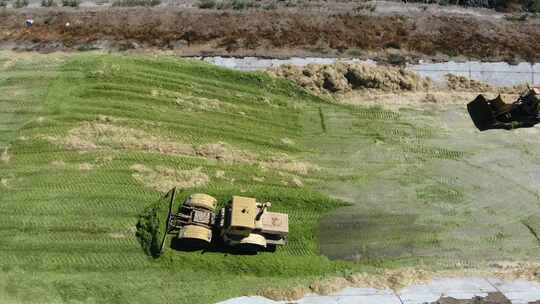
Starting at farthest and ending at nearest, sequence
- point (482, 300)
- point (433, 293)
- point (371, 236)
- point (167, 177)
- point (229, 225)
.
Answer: point (167, 177)
point (371, 236)
point (433, 293)
point (482, 300)
point (229, 225)

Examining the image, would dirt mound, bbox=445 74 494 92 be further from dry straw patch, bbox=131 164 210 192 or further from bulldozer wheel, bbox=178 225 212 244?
bulldozer wheel, bbox=178 225 212 244

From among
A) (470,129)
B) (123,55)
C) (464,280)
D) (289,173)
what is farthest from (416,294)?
(123,55)

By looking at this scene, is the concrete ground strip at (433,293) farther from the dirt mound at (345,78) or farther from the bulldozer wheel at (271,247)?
the dirt mound at (345,78)

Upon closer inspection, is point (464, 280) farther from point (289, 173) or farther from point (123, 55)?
point (123, 55)

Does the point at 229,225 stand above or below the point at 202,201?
below

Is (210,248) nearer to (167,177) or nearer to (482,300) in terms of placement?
(167,177)

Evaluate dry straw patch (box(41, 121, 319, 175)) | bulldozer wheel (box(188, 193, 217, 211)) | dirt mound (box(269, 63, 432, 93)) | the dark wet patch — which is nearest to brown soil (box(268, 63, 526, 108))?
dirt mound (box(269, 63, 432, 93))

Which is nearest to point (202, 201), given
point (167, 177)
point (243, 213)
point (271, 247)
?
point (243, 213)
